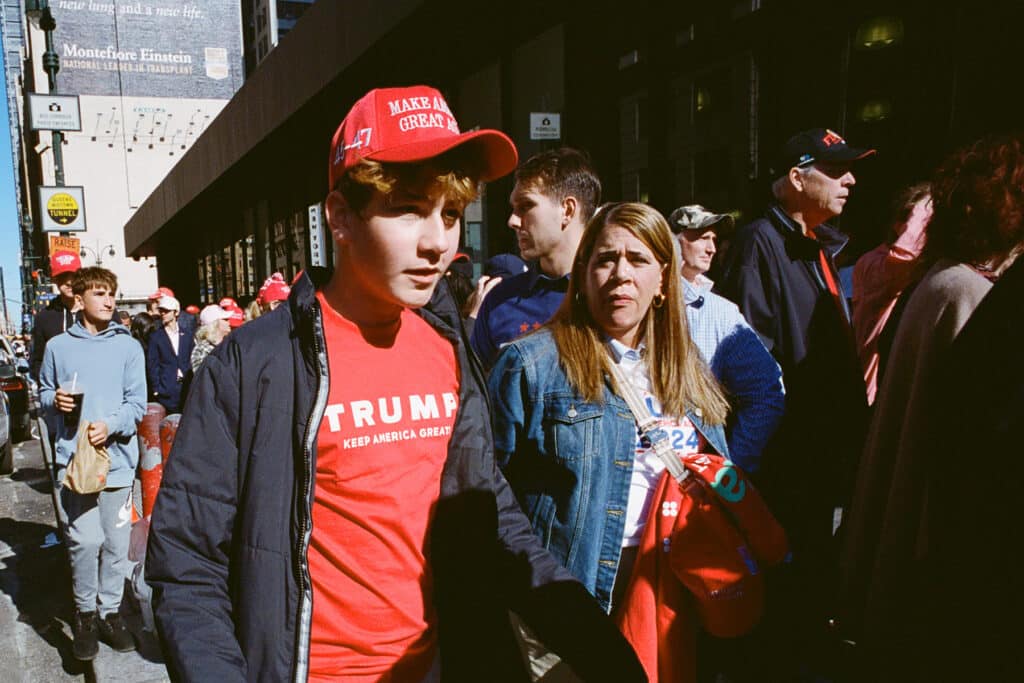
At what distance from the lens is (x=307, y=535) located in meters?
1.46

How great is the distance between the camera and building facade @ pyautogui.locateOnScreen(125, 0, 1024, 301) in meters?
5.85

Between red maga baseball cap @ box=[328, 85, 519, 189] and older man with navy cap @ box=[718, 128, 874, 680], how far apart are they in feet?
6.69

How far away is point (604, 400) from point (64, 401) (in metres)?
3.63

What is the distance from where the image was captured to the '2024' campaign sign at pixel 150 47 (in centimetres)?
7094

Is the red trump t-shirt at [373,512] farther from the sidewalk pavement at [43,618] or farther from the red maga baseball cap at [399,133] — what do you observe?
the sidewalk pavement at [43,618]

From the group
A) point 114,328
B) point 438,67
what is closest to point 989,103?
point 114,328

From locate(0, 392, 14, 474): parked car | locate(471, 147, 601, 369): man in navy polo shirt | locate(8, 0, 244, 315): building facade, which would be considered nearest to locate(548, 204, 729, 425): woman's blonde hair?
locate(471, 147, 601, 369): man in navy polo shirt

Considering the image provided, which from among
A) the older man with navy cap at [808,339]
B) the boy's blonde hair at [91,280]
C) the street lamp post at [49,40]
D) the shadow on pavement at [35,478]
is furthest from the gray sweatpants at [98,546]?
the street lamp post at [49,40]

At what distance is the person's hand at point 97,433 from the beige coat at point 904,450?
3.97 meters

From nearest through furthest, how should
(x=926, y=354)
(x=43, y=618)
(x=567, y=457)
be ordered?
(x=567, y=457) < (x=926, y=354) < (x=43, y=618)

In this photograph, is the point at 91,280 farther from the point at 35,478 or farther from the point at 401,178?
the point at 35,478

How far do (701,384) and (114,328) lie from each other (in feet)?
12.9

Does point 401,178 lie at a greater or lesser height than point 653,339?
greater

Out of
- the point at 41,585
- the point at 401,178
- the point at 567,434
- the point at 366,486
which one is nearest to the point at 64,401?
the point at 41,585
